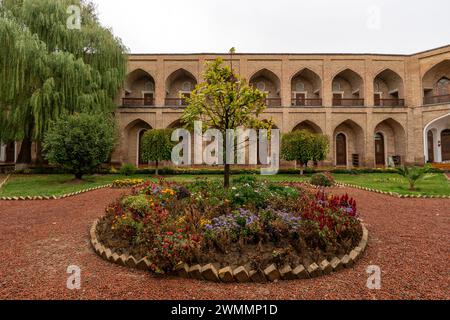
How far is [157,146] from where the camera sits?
57.5 ft

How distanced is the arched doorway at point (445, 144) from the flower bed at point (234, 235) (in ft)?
84.0

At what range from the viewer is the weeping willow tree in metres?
14.8

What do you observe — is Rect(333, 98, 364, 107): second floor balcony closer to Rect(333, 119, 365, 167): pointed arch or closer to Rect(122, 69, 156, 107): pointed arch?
Rect(333, 119, 365, 167): pointed arch

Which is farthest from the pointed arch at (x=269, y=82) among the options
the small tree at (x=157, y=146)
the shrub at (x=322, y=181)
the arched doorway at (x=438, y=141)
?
the arched doorway at (x=438, y=141)

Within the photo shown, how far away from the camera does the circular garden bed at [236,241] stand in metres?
3.55

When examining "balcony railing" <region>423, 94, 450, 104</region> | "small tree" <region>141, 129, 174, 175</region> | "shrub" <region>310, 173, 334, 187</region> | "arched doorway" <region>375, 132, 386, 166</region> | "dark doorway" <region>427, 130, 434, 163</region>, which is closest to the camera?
"shrub" <region>310, 173, 334, 187</region>

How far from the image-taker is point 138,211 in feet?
17.5

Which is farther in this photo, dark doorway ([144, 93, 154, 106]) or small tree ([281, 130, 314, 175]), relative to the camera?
dark doorway ([144, 93, 154, 106])

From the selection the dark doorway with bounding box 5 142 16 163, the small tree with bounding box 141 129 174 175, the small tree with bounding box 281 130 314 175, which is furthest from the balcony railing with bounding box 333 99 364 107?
the dark doorway with bounding box 5 142 16 163

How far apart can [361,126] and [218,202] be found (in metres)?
21.4

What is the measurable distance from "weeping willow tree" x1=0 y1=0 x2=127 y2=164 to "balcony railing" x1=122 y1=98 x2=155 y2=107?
471 cm

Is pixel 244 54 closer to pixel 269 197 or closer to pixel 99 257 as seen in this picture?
pixel 269 197

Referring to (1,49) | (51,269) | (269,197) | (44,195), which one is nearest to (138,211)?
(51,269)

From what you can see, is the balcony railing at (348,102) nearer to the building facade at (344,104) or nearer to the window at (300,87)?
the building facade at (344,104)
